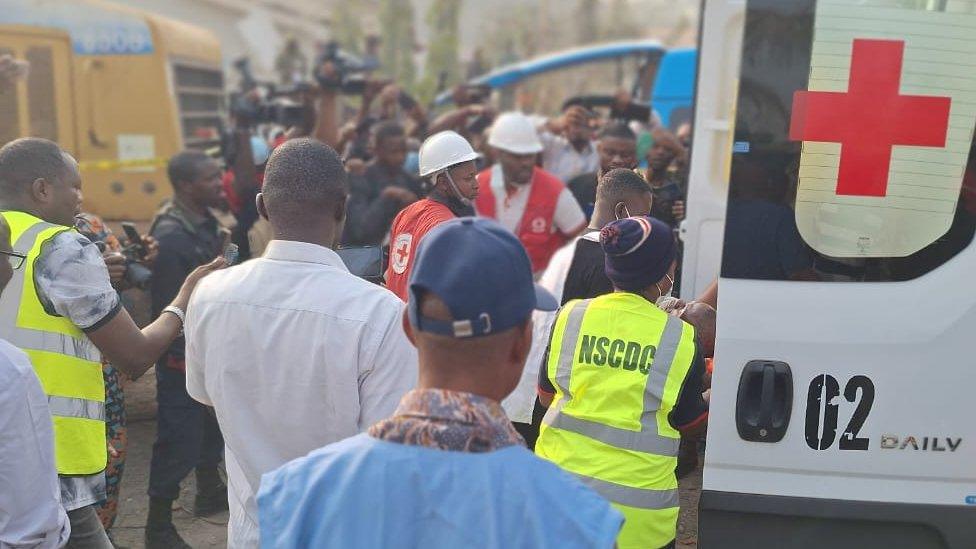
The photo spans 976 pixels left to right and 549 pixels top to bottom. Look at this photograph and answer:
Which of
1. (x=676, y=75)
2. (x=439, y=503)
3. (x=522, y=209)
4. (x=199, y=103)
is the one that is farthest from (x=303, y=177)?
(x=676, y=75)

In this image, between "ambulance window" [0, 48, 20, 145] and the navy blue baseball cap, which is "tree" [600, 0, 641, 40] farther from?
the navy blue baseball cap

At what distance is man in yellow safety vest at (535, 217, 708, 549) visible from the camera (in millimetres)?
2363

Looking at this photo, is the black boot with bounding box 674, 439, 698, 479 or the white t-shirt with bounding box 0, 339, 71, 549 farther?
the black boot with bounding box 674, 439, 698, 479

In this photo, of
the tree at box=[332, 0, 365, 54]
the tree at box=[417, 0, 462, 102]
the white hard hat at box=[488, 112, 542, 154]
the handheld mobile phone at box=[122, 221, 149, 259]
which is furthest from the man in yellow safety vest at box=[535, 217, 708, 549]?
the tree at box=[332, 0, 365, 54]

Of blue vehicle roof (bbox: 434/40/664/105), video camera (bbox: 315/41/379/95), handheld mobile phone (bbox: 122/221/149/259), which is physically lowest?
handheld mobile phone (bbox: 122/221/149/259)

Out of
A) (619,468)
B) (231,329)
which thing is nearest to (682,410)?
(619,468)

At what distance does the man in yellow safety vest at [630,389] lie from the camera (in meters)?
2.36

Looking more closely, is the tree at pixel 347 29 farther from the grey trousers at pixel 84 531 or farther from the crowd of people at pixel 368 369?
the grey trousers at pixel 84 531

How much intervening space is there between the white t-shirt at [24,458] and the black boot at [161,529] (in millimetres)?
2095

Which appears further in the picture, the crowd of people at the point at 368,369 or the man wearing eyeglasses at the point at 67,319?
the man wearing eyeglasses at the point at 67,319

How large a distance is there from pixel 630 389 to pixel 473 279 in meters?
1.16

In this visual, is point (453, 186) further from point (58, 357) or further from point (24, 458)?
point (24, 458)

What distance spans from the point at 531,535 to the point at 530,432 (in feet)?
8.28

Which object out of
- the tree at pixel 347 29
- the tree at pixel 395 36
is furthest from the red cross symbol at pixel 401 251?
the tree at pixel 347 29
